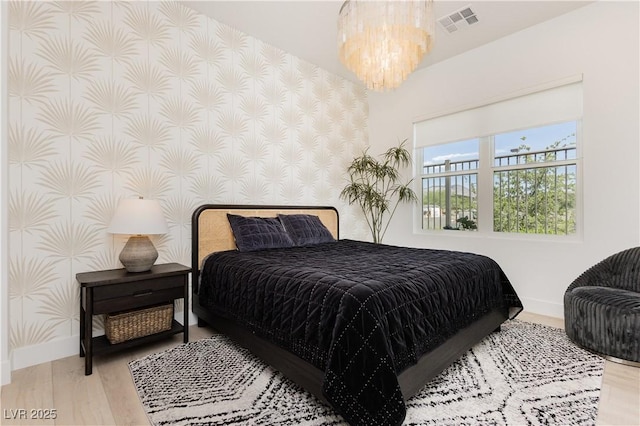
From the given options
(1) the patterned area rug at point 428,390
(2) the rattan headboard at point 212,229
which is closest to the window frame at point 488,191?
(1) the patterned area rug at point 428,390

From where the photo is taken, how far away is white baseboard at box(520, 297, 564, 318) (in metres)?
3.06

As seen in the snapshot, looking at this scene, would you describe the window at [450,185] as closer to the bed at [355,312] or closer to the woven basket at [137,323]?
the bed at [355,312]

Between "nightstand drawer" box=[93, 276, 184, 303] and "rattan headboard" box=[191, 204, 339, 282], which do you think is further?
"rattan headboard" box=[191, 204, 339, 282]

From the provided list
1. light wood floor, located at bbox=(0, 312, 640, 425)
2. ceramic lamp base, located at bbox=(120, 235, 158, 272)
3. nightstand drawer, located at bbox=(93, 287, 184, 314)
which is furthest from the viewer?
ceramic lamp base, located at bbox=(120, 235, 158, 272)

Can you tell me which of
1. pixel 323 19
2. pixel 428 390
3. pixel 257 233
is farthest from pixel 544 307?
pixel 323 19

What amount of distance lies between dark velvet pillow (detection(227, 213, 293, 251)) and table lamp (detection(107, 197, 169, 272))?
73 centimetres

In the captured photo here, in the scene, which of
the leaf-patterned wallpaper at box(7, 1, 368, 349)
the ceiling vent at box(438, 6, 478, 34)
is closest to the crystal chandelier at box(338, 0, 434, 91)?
the ceiling vent at box(438, 6, 478, 34)

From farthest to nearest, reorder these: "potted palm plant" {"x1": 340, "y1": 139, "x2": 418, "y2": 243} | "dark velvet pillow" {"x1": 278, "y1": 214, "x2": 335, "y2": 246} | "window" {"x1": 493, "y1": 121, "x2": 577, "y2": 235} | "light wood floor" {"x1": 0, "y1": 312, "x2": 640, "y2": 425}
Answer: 1. "potted palm plant" {"x1": 340, "y1": 139, "x2": 418, "y2": 243}
2. "dark velvet pillow" {"x1": 278, "y1": 214, "x2": 335, "y2": 246}
3. "window" {"x1": 493, "y1": 121, "x2": 577, "y2": 235}
4. "light wood floor" {"x1": 0, "y1": 312, "x2": 640, "y2": 425}

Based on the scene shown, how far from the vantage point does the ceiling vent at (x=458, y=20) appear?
119 inches

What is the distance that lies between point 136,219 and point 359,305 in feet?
5.67

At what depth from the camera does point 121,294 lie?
83.9 inches

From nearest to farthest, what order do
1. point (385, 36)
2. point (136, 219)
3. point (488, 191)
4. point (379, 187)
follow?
point (385, 36) → point (136, 219) → point (488, 191) → point (379, 187)

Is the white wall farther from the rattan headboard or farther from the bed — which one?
the rattan headboard

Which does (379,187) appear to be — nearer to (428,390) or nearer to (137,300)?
(428,390)
